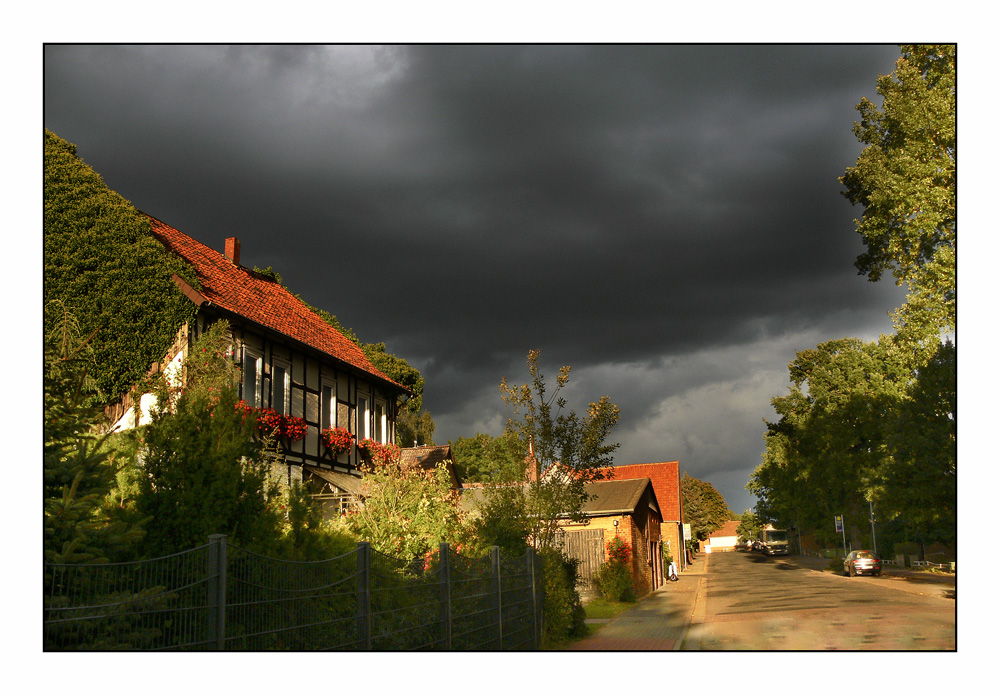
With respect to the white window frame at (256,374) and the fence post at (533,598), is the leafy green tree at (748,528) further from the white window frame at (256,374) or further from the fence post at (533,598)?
the fence post at (533,598)

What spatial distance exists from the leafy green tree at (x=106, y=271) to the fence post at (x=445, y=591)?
7.55 meters

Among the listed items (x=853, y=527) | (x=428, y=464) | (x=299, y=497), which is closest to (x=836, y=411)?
(x=853, y=527)

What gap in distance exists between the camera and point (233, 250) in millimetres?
25266

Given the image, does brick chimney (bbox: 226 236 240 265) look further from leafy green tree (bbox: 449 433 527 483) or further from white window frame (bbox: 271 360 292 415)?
leafy green tree (bbox: 449 433 527 483)

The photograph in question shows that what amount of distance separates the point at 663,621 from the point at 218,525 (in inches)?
500

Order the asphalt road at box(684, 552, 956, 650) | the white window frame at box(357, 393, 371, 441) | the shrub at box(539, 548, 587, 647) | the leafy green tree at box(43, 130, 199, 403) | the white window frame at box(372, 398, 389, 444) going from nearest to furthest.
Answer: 1. the asphalt road at box(684, 552, 956, 650)
2. the shrub at box(539, 548, 587, 647)
3. the leafy green tree at box(43, 130, 199, 403)
4. the white window frame at box(357, 393, 371, 441)
5. the white window frame at box(372, 398, 389, 444)

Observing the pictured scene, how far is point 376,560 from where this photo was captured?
8.59m

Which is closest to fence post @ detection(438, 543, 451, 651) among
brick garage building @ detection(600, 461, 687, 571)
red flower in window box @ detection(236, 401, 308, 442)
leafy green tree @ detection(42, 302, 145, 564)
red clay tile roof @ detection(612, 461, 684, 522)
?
leafy green tree @ detection(42, 302, 145, 564)

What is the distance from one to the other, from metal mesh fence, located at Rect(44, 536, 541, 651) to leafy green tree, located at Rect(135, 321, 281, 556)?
1.20m

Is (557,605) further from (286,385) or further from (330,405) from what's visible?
(330,405)

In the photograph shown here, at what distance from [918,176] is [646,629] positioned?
1044cm

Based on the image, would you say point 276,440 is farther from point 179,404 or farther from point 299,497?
point 179,404

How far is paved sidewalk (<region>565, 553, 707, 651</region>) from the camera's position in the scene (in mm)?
13070

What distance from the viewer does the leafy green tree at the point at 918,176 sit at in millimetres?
10086
